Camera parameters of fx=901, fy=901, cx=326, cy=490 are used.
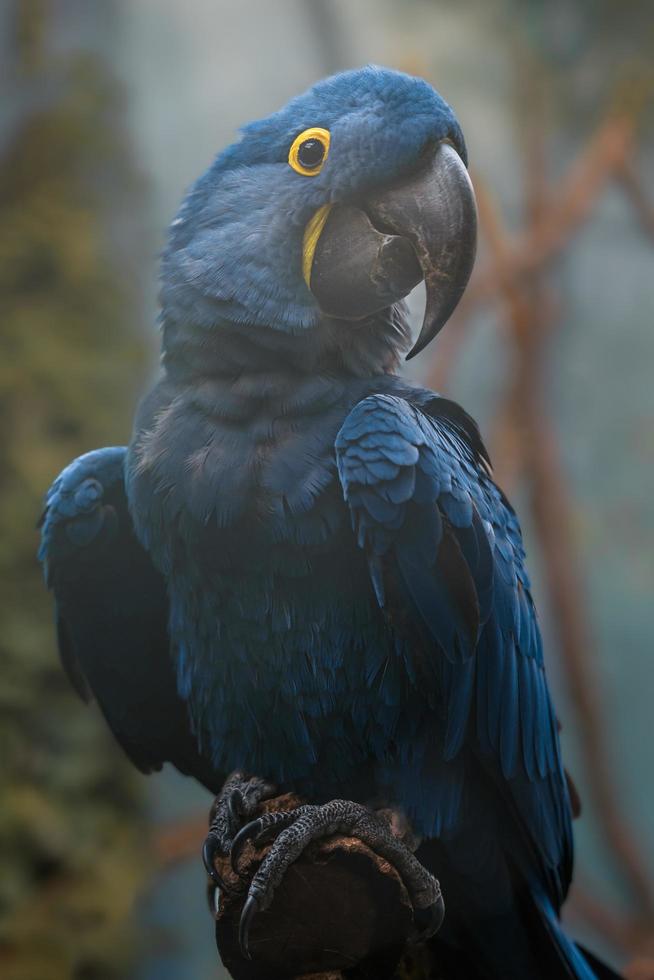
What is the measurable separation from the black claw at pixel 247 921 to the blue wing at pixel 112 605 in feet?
0.92

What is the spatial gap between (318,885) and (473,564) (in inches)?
12.5

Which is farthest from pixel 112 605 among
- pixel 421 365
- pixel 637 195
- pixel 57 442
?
pixel 637 195

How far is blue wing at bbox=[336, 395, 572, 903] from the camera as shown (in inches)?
32.1

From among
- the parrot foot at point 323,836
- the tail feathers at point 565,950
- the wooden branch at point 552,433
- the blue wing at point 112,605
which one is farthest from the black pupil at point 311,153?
the wooden branch at point 552,433

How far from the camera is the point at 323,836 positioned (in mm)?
816

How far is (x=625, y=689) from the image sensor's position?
6.82 feet

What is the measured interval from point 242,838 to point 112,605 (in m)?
0.30

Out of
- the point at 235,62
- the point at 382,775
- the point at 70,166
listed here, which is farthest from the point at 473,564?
the point at 70,166

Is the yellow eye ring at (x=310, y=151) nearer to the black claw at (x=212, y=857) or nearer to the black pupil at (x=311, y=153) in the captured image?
the black pupil at (x=311, y=153)

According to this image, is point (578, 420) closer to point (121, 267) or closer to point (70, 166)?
point (121, 267)

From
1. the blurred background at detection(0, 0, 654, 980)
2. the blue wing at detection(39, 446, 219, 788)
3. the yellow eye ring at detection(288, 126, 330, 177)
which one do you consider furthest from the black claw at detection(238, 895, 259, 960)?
the blurred background at detection(0, 0, 654, 980)

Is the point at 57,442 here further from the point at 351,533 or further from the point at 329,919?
the point at 329,919

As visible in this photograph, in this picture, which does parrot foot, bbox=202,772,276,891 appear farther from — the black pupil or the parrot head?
the black pupil

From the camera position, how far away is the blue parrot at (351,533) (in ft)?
2.68
